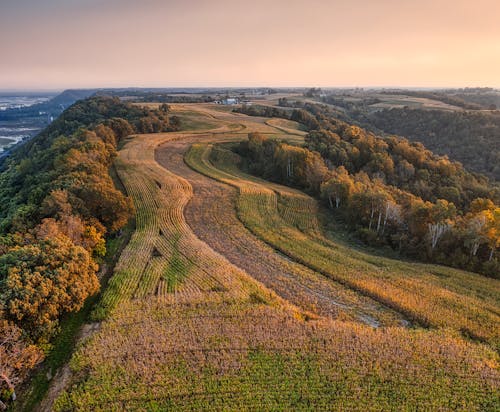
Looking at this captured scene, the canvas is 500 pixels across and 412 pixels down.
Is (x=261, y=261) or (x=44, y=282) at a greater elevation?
(x=44, y=282)

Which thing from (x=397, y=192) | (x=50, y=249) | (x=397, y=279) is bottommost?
(x=397, y=279)

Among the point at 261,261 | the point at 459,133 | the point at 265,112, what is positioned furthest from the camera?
the point at 265,112

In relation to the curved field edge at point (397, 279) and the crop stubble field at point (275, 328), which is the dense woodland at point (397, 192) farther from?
the crop stubble field at point (275, 328)

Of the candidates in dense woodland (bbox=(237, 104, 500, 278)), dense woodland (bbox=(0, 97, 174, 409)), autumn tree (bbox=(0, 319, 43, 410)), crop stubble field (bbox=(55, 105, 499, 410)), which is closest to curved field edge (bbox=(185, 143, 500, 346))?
crop stubble field (bbox=(55, 105, 499, 410))

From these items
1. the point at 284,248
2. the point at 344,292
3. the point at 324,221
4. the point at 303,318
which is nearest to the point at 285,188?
the point at 324,221

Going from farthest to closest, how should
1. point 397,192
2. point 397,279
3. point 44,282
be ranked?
point 397,192
point 397,279
point 44,282

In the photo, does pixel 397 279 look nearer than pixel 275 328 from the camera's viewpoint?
No

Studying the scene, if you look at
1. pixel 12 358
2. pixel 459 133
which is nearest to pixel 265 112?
pixel 459 133

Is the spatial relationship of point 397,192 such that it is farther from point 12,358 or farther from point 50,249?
point 12,358
